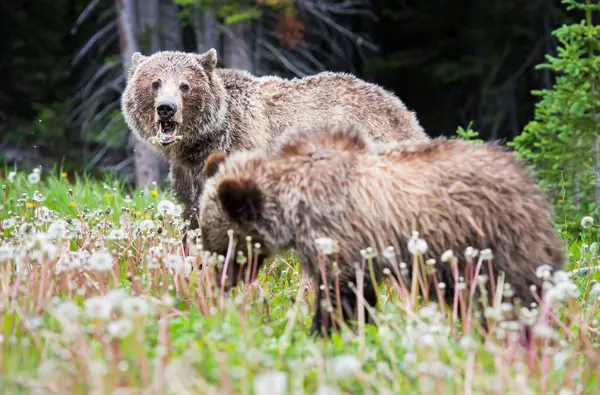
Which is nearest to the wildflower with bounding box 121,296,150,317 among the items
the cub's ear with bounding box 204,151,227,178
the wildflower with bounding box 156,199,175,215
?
the cub's ear with bounding box 204,151,227,178

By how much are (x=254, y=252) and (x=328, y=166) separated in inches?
26.8

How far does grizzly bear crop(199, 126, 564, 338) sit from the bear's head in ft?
7.76

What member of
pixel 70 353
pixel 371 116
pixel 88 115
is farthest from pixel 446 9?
pixel 70 353

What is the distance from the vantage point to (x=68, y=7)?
21.0m

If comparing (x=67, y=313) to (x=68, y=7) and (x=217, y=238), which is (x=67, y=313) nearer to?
(x=217, y=238)

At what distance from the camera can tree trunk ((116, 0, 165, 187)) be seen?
14242 mm

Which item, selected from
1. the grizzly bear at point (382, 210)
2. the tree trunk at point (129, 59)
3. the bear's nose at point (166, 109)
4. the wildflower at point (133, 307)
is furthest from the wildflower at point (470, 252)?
the tree trunk at point (129, 59)

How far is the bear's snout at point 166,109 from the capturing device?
7070 millimetres

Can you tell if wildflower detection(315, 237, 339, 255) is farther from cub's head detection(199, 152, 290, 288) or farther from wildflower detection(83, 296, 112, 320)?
wildflower detection(83, 296, 112, 320)

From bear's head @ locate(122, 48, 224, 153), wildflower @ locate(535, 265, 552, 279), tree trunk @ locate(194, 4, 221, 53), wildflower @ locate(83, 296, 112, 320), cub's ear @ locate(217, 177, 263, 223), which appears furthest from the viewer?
tree trunk @ locate(194, 4, 221, 53)

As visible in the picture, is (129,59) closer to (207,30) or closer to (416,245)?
(207,30)

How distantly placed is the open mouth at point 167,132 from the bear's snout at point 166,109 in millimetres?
97

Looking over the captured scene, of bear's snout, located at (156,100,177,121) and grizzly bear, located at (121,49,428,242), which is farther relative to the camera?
grizzly bear, located at (121,49,428,242)

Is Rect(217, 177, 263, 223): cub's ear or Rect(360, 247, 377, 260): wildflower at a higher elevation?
Rect(217, 177, 263, 223): cub's ear
